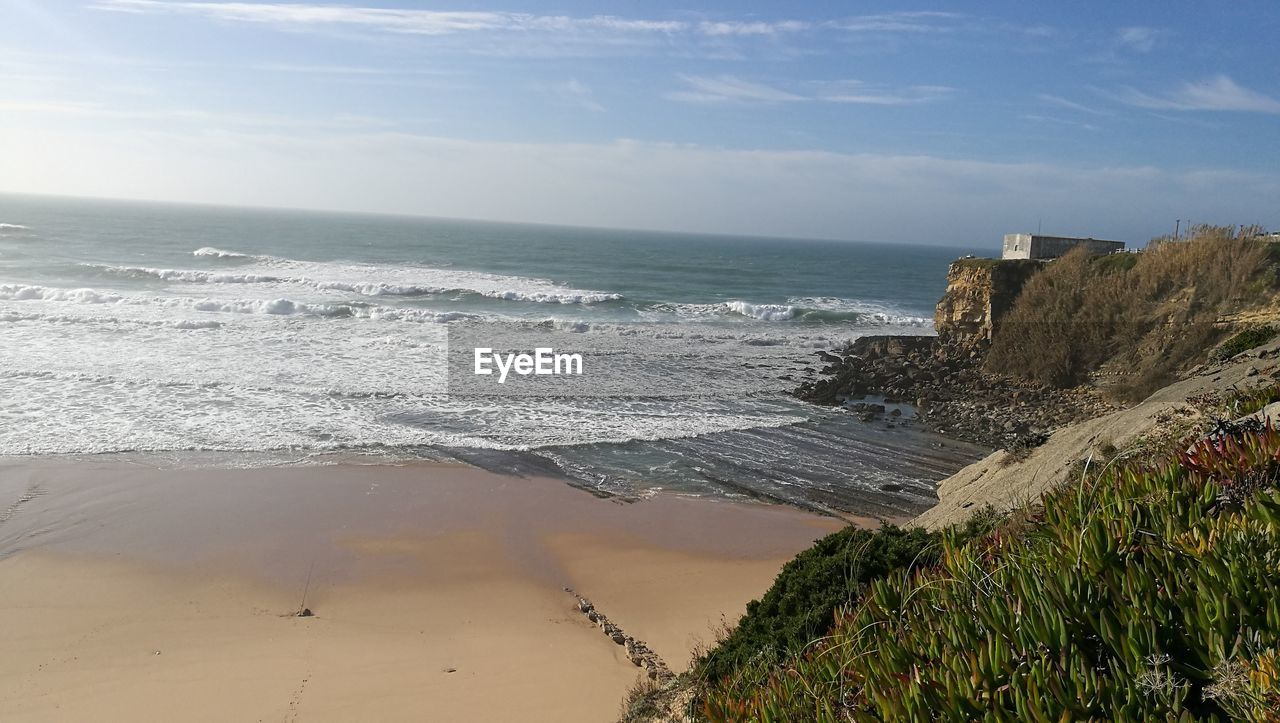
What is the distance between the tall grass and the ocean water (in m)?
6.22

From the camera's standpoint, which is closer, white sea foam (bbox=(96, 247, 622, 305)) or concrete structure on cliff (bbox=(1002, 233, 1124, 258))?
concrete structure on cliff (bbox=(1002, 233, 1124, 258))

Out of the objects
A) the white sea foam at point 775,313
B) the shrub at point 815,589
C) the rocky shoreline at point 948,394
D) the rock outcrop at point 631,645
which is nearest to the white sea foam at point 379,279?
the white sea foam at point 775,313

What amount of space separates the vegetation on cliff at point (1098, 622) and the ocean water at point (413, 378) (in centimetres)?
913

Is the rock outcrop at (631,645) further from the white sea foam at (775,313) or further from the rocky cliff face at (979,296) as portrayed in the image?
the white sea foam at (775,313)

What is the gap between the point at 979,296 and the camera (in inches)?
1031

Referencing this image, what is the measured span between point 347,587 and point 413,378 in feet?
40.2

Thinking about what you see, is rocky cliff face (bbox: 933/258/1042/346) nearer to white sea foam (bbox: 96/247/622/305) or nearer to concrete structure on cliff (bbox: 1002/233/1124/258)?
concrete structure on cliff (bbox: 1002/233/1124/258)

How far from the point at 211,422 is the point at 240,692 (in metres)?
10.2

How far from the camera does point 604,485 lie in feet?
44.0

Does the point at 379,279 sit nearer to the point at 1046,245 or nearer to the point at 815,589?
the point at 1046,245

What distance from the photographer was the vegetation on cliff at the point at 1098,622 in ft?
8.42

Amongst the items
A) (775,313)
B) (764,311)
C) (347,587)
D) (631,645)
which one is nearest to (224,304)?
(764,311)

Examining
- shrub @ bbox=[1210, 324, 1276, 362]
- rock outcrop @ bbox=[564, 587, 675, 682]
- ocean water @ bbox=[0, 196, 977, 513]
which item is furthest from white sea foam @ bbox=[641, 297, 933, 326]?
rock outcrop @ bbox=[564, 587, 675, 682]

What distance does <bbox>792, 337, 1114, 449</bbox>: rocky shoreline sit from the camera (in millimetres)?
18406
